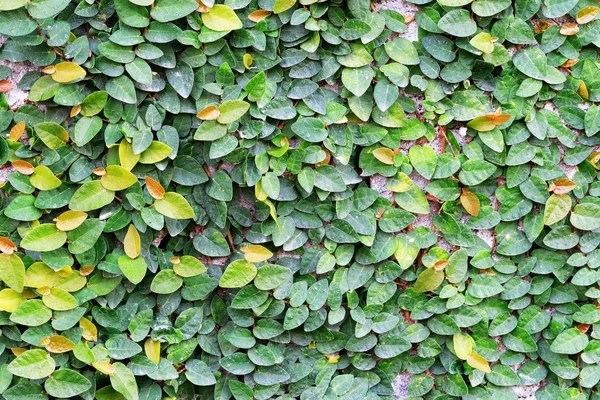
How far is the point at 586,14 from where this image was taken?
1.68 metres

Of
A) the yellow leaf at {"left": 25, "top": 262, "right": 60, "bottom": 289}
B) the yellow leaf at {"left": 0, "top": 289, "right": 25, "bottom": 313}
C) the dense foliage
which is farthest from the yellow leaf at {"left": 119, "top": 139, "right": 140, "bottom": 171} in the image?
the yellow leaf at {"left": 0, "top": 289, "right": 25, "bottom": 313}

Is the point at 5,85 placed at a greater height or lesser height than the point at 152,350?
greater

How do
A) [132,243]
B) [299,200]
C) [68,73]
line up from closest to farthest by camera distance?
1. [68,73]
2. [132,243]
3. [299,200]

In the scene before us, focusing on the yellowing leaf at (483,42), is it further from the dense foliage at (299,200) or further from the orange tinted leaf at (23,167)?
the orange tinted leaf at (23,167)

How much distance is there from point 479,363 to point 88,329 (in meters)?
1.20

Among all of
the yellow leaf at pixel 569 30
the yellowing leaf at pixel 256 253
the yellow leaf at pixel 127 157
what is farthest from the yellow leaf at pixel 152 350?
the yellow leaf at pixel 569 30

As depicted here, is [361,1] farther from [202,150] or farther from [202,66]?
[202,150]

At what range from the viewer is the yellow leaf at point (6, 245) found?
1490mm

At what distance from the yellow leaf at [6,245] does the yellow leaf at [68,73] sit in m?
0.45

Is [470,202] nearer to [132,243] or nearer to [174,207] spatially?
[174,207]

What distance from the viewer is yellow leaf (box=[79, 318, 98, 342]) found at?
158 cm

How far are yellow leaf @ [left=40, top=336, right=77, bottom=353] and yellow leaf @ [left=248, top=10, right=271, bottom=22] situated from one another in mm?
1030

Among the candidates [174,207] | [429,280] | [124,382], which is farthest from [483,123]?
[124,382]

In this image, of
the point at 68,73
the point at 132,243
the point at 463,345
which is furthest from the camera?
the point at 463,345
